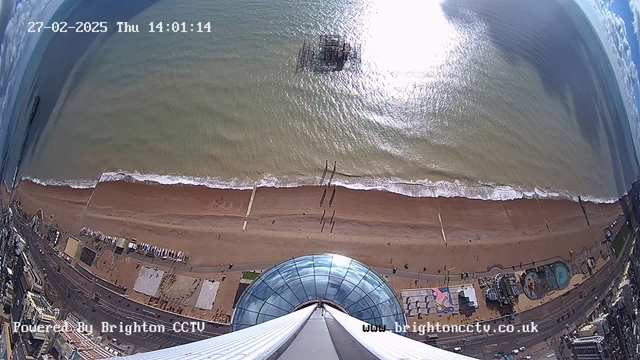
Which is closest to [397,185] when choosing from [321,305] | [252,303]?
[321,305]

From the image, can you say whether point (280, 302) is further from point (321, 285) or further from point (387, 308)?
point (387, 308)

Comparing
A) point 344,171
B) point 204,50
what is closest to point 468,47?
point 344,171

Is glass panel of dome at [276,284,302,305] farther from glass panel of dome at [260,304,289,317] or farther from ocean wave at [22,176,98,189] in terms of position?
ocean wave at [22,176,98,189]

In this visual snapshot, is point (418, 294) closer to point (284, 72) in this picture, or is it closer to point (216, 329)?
point (216, 329)

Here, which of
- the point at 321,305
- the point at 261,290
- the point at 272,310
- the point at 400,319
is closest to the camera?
the point at 321,305

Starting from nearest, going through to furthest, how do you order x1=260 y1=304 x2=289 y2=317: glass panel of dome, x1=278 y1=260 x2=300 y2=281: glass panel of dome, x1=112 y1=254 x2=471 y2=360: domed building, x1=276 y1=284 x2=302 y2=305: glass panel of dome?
x1=112 y1=254 x2=471 y2=360: domed building < x1=260 y1=304 x2=289 y2=317: glass panel of dome < x1=276 y1=284 x2=302 y2=305: glass panel of dome < x1=278 y1=260 x2=300 y2=281: glass panel of dome

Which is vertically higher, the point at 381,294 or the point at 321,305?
the point at 381,294

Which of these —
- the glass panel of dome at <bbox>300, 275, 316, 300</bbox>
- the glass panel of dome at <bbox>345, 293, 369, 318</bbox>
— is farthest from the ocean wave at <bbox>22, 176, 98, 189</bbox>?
the glass panel of dome at <bbox>345, 293, 369, 318</bbox>
